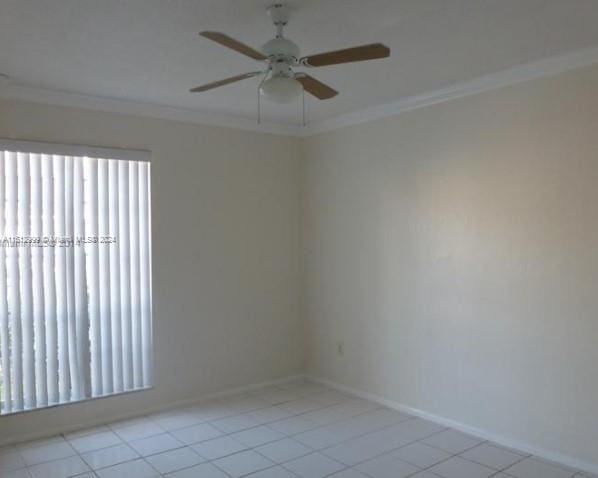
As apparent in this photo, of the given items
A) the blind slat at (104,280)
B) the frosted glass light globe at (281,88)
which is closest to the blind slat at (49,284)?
the blind slat at (104,280)

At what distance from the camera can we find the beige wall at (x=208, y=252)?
13.1 ft

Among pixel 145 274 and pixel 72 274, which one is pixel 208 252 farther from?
pixel 72 274

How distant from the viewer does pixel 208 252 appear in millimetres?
4605

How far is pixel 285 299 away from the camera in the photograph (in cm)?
514

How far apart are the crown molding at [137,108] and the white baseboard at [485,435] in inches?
102

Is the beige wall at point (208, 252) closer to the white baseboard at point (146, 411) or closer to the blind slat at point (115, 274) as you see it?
the white baseboard at point (146, 411)

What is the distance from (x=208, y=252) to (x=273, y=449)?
1.84m

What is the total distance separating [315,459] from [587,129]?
272 cm

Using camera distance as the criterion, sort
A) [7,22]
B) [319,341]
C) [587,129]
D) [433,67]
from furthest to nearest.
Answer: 1. [319,341]
2. [433,67]
3. [587,129]
4. [7,22]

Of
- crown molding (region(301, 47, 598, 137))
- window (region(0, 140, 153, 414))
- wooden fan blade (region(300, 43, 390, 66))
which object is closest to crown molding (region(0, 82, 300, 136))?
window (region(0, 140, 153, 414))

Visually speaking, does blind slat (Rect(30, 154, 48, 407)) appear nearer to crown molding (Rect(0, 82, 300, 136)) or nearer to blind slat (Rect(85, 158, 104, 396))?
blind slat (Rect(85, 158, 104, 396))

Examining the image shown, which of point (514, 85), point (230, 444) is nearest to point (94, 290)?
point (230, 444)

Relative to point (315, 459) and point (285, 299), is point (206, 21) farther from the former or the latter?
point (285, 299)

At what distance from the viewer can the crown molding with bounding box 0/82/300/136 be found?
371 cm
